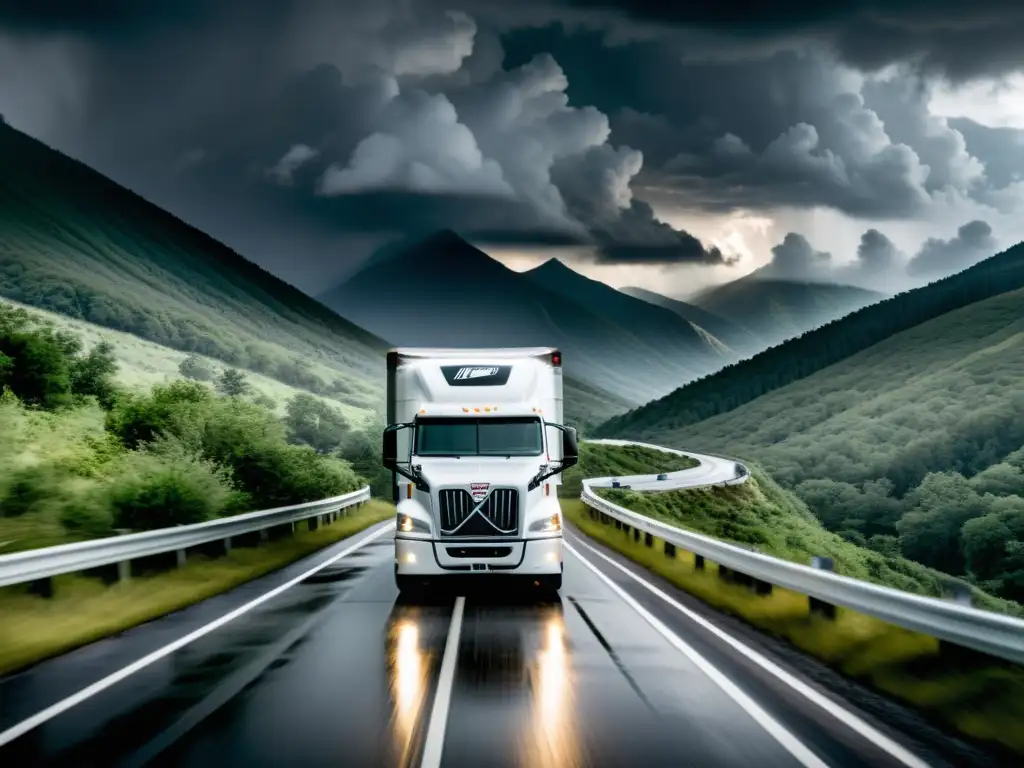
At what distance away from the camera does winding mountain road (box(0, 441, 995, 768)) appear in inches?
299

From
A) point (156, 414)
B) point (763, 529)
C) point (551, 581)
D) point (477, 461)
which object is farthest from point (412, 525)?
A: point (763, 529)

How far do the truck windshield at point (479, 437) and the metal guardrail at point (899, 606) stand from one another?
3345mm

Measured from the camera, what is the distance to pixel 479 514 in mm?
16016

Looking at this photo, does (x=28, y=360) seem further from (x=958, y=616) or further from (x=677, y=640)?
(x=958, y=616)

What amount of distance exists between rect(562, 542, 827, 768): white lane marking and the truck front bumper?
158 centimetres

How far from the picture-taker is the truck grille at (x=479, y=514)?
52.5 ft

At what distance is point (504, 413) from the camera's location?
685 inches

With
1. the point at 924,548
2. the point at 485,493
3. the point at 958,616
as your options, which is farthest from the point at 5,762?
the point at 924,548

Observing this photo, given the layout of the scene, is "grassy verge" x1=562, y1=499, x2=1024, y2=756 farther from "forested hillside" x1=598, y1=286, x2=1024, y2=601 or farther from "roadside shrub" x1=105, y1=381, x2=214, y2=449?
"forested hillside" x1=598, y1=286, x2=1024, y2=601

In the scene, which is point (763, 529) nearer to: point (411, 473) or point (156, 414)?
point (156, 414)

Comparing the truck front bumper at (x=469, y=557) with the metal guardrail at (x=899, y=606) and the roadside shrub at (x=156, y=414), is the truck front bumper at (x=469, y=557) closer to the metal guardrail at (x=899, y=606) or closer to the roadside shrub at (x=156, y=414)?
the metal guardrail at (x=899, y=606)

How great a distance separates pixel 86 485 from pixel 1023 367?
194 meters

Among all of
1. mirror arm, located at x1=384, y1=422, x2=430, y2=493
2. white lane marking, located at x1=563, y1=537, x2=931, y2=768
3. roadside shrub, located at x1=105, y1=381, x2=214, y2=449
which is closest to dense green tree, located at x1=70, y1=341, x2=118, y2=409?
roadside shrub, located at x1=105, y1=381, x2=214, y2=449

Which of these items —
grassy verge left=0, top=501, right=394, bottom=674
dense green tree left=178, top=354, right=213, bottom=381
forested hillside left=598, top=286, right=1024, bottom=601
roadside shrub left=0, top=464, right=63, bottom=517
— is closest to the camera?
grassy verge left=0, top=501, right=394, bottom=674
